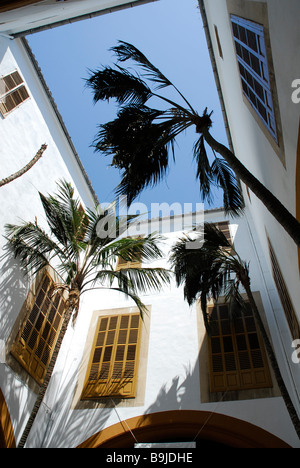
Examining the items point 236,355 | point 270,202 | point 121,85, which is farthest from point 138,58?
point 236,355

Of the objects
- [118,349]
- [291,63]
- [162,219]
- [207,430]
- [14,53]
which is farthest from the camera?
[162,219]

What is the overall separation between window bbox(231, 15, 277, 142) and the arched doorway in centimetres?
615

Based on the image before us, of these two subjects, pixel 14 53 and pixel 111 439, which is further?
pixel 14 53

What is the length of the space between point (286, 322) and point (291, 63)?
20.2ft

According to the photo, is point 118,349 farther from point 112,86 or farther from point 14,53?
point 14,53

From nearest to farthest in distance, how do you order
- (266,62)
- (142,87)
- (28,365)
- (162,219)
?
(266,62) → (142,87) → (28,365) → (162,219)

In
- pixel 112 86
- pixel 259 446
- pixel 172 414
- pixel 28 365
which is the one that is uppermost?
pixel 112 86

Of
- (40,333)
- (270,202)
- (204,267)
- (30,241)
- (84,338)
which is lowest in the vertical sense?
(270,202)

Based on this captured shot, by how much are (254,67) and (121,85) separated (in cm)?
232

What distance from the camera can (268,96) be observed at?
4.96 meters

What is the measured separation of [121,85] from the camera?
6.14 metres

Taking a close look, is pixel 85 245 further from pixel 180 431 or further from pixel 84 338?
pixel 180 431

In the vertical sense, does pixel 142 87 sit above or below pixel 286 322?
above

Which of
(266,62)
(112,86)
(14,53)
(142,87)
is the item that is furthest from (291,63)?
(14,53)
